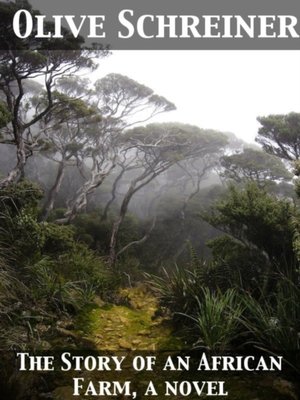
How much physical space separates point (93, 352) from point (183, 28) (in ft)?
17.9

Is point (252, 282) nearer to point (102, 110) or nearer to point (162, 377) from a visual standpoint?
point (162, 377)

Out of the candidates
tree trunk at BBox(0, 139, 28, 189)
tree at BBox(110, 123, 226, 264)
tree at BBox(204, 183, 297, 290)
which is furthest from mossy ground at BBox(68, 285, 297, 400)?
tree at BBox(110, 123, 226, 264)

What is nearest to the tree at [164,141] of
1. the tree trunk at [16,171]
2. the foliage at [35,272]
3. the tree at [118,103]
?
the tree at [118,103]

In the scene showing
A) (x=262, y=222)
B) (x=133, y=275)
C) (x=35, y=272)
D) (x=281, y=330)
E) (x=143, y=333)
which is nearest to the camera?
(x=281, y=330)

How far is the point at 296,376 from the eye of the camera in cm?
377

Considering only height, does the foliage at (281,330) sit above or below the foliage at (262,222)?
below

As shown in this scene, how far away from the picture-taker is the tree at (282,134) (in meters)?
11.8

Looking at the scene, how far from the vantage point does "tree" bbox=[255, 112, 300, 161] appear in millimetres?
11789

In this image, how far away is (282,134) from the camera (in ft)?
38.9

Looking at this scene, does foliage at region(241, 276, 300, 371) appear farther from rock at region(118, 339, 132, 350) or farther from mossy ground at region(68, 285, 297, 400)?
rock at region(118, 339, 132, 350)

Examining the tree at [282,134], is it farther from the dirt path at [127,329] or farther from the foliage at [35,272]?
the dirt path at [127,329]

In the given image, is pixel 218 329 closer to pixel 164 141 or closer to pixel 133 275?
pixel 133 275

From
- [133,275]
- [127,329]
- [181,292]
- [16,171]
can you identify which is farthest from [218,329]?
[133,275]

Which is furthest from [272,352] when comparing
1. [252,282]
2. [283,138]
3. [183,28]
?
[283,138]
